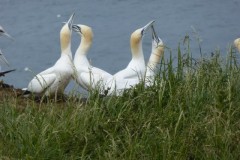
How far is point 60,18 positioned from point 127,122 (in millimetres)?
7927

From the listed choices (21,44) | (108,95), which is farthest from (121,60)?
(108,95)

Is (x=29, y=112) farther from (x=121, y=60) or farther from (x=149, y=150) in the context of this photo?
(x=121, y=60)

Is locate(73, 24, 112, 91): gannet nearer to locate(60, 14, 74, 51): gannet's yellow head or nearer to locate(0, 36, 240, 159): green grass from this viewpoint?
locate(60, 14, 74, 51): gannet's yellow head

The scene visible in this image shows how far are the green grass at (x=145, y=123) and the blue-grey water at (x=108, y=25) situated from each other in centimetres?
458

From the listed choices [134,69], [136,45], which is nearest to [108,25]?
[136,45]

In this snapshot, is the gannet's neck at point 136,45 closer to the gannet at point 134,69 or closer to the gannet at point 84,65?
the gannet at point 134,69

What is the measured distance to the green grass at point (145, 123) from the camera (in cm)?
619

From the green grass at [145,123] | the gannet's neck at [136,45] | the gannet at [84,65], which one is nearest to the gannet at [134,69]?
the gannet's neck at [136,45]

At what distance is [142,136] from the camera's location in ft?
20.7

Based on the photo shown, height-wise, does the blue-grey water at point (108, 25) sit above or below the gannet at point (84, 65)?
below

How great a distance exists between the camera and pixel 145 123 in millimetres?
6461

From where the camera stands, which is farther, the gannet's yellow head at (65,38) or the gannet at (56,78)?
the gannet's yellow head at (65,38)

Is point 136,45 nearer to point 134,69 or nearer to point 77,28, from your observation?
point 134,69

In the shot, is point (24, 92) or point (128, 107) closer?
point (128, 107)
